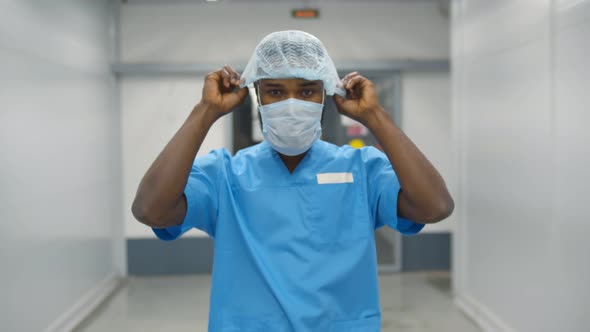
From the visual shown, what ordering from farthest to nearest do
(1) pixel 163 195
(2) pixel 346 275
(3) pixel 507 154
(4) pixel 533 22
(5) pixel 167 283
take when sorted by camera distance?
(5) pixel 167 283 → (3) pixel 507 154 → (4) pixel 533 22 → (2) pixel 346 275 → (1) pixel 163 195

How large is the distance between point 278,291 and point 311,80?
547mm

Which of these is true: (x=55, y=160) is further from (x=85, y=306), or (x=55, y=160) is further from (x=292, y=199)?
(x=292, y=199)

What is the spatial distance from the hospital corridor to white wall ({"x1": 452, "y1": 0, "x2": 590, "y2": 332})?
0.05ft

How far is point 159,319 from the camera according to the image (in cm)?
313

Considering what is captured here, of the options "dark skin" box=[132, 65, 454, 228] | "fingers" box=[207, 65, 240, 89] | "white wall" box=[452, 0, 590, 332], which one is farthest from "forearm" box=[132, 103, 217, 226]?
"white wall" box=[452, 0, 590, 332]

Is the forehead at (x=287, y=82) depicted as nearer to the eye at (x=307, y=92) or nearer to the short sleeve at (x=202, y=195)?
the eye at (x=307, y=92)

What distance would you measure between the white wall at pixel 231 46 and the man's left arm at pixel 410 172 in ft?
10.2

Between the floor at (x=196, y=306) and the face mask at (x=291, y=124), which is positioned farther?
the floor at (x=196, y=306)

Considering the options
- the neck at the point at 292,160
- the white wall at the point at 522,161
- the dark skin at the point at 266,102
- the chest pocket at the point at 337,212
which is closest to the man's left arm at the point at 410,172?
the dark skin at the point at 266,102

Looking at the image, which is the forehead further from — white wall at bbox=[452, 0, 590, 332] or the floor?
the floor

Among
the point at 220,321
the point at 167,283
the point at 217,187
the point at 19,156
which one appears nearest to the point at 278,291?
the point at 220,321

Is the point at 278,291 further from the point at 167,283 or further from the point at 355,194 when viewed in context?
the point at 167,283

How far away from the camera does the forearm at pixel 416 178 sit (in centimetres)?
100

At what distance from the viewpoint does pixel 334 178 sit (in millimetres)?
1136
